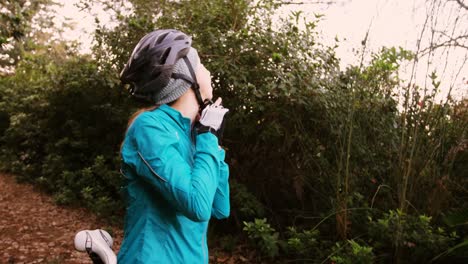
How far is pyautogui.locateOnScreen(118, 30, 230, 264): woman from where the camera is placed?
1.67 metres

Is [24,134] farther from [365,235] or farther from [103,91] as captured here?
[365,235]

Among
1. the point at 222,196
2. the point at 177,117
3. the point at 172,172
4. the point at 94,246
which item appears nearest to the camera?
the point at 172,172

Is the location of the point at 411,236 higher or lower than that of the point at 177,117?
lower

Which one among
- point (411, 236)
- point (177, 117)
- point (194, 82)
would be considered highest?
point (194, 82)

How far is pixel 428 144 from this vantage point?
4.50 meters

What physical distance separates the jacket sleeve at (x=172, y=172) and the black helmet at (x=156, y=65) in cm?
25

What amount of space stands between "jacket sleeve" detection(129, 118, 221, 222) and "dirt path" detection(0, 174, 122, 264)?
466 cm

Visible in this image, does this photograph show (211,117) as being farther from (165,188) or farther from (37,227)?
(37,227)

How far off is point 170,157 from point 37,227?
629 cm

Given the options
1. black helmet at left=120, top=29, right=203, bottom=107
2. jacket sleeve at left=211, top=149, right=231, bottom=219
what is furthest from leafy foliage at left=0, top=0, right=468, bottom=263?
black helmet at left=120, top=29, right=203, bottom=107

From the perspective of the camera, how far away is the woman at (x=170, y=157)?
1.67 metres

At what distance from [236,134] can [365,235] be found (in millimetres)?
2054

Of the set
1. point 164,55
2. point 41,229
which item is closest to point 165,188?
point 164,55

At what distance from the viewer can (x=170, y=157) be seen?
1.68m
